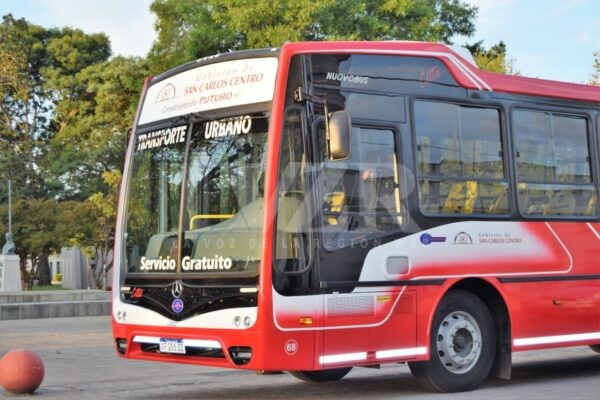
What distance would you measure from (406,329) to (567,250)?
2537 millimetres

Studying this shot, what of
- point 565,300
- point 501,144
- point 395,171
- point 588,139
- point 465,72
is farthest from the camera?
point 588,139

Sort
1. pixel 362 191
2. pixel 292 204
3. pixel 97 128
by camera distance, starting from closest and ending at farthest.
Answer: pixel 292 204
pixel 362 191
pixel 97 128

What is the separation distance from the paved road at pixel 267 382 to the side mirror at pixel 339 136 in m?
2.64

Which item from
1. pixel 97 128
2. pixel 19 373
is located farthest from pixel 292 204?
pixel 97 128

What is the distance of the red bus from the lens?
9.70 m

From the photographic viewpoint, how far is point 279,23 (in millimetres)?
37844

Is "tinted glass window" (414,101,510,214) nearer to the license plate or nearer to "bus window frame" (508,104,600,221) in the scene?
"bus window frame" (508,104,600,221)

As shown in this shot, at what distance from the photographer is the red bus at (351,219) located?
9703mm

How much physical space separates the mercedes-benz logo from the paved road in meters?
1.48

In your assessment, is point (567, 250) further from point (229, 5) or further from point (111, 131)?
point (111, 131)

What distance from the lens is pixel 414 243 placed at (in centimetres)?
1048

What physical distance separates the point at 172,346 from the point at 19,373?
2042mm

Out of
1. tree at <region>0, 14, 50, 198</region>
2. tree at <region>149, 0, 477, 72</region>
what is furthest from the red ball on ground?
tree at <region>0, 14, 50, 198</region>

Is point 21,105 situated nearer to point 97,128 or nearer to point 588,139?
point 97,128
